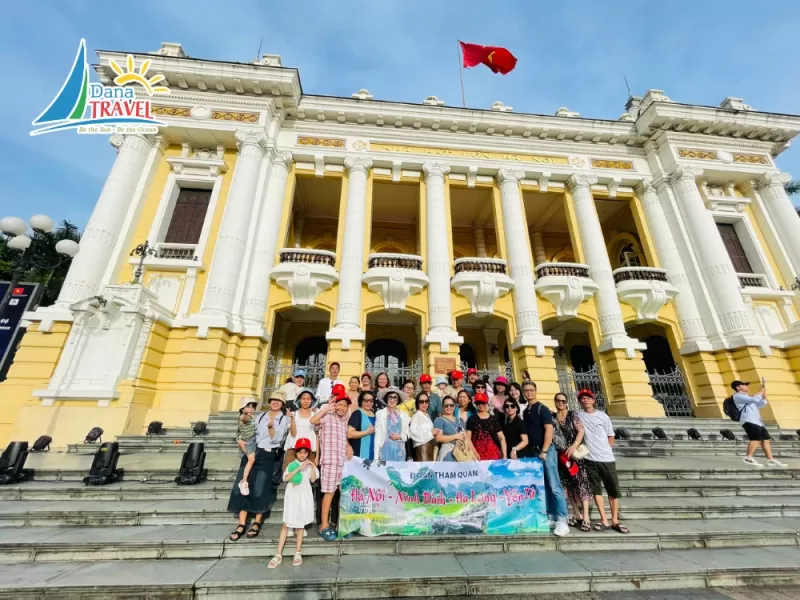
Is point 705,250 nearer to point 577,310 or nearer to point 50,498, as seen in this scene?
point 577,310

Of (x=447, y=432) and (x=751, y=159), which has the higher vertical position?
(x=751, y=159)

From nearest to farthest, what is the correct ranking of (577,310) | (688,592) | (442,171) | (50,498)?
1. (688,592)
2. (50,498)
3. (577,310)
4. (442,171)

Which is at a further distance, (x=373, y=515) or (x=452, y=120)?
(x=452, y=120)

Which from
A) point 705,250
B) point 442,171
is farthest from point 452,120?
point 705,250

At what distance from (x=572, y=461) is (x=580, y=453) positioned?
0.20 m

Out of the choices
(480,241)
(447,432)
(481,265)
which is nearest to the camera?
(447,432)

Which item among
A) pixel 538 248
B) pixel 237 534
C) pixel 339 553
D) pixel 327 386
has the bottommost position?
pixel 339 553

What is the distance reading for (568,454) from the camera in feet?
15.3

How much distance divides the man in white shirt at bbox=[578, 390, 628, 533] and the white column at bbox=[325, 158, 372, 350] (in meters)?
8.62

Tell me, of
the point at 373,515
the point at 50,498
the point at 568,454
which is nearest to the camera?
the point at 373,515

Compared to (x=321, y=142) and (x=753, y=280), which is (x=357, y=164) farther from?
(x=753, y=280)

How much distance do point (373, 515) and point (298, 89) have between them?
1626 centimetres

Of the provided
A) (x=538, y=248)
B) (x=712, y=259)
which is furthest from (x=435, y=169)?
(x=712, y=259)

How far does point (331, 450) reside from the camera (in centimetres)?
432
